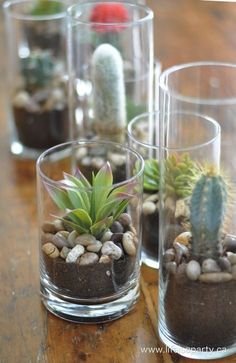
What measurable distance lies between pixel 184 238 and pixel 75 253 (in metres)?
0.13

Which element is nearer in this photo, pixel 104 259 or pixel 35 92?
pixel 104 259

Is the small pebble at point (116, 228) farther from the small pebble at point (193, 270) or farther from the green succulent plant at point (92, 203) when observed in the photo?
the small pebble at point (193, 270)

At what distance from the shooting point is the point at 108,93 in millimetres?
1146

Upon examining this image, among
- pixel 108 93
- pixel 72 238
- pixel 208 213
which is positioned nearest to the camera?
pixel 208 213

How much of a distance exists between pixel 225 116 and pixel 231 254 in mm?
346

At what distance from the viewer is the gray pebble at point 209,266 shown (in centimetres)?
85

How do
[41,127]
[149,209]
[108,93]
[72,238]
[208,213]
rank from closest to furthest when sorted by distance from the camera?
[208,213] < [72,238] < [149,209] < [108,93] < [41,127]

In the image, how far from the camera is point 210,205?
82 centimetres

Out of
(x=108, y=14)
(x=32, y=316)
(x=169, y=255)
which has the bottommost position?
(x=32, y=316)

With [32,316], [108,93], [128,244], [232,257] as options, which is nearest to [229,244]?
[232,257]

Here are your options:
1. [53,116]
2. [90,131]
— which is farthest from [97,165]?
[53,116]

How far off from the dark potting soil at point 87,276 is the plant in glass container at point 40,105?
43cm

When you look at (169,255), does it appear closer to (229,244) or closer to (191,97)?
(229,244)

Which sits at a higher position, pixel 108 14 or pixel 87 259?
pixel 108 14
